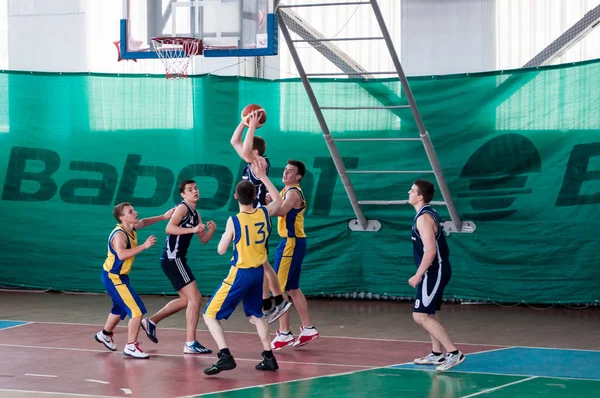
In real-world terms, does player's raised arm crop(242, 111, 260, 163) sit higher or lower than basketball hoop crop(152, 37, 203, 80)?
lower

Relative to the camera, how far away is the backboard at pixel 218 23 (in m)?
11.2

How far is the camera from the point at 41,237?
14523 mm

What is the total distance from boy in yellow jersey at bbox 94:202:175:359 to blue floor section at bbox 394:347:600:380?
103 inches

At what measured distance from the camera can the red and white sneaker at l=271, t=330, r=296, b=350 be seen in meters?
9.92

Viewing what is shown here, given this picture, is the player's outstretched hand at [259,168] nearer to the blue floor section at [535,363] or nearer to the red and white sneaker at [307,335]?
the red and white sneaker at [307,335]

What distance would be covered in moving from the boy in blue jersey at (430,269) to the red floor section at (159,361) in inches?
27.3

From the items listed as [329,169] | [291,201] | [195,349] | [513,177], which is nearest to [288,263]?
[291,201]

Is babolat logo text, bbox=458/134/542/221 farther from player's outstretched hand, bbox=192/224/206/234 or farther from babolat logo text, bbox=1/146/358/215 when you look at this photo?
player's outstretched hand, bbox=192/224/206/234

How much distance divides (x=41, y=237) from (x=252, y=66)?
177 inches

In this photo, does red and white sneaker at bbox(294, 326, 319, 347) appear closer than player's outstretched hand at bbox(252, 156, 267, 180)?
No

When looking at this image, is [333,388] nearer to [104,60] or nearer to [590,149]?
[590,149]

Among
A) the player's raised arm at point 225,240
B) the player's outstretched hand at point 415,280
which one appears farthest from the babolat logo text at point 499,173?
the player's raised arm at point 225,240

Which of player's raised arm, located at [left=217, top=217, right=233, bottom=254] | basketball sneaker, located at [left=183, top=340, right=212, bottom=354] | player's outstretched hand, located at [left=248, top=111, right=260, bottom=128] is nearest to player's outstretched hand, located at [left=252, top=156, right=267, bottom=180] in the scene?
player's outstretched hand, located at [left=248, top=111, right=260, bottom=128]

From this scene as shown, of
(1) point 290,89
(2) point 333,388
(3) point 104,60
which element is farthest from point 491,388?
(3) point 104,60
